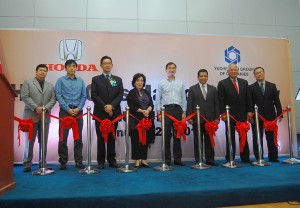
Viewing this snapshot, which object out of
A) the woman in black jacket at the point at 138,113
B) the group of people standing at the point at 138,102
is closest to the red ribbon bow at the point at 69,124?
the group of people standing at the point at 138,102

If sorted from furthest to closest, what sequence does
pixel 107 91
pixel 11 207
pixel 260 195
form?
1. pixel 107 91
2. pixel 260 195
3. pixel 11 207

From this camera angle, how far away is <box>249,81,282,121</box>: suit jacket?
4396 mm

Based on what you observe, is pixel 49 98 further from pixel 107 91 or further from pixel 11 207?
pixel 11 207

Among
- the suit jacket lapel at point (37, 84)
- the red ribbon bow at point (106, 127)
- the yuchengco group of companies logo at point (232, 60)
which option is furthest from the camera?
the yuchengco group of companies logo at point (232, 60)

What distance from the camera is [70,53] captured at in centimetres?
467

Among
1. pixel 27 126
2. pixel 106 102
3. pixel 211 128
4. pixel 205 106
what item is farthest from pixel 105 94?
pixel 211 128

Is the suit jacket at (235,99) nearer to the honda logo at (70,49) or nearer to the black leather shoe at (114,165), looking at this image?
the black leather shoe at (114,165)

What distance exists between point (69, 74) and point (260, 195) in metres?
3.02

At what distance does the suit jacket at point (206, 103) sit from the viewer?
4215 mm

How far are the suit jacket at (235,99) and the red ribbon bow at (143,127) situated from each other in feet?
4.19
